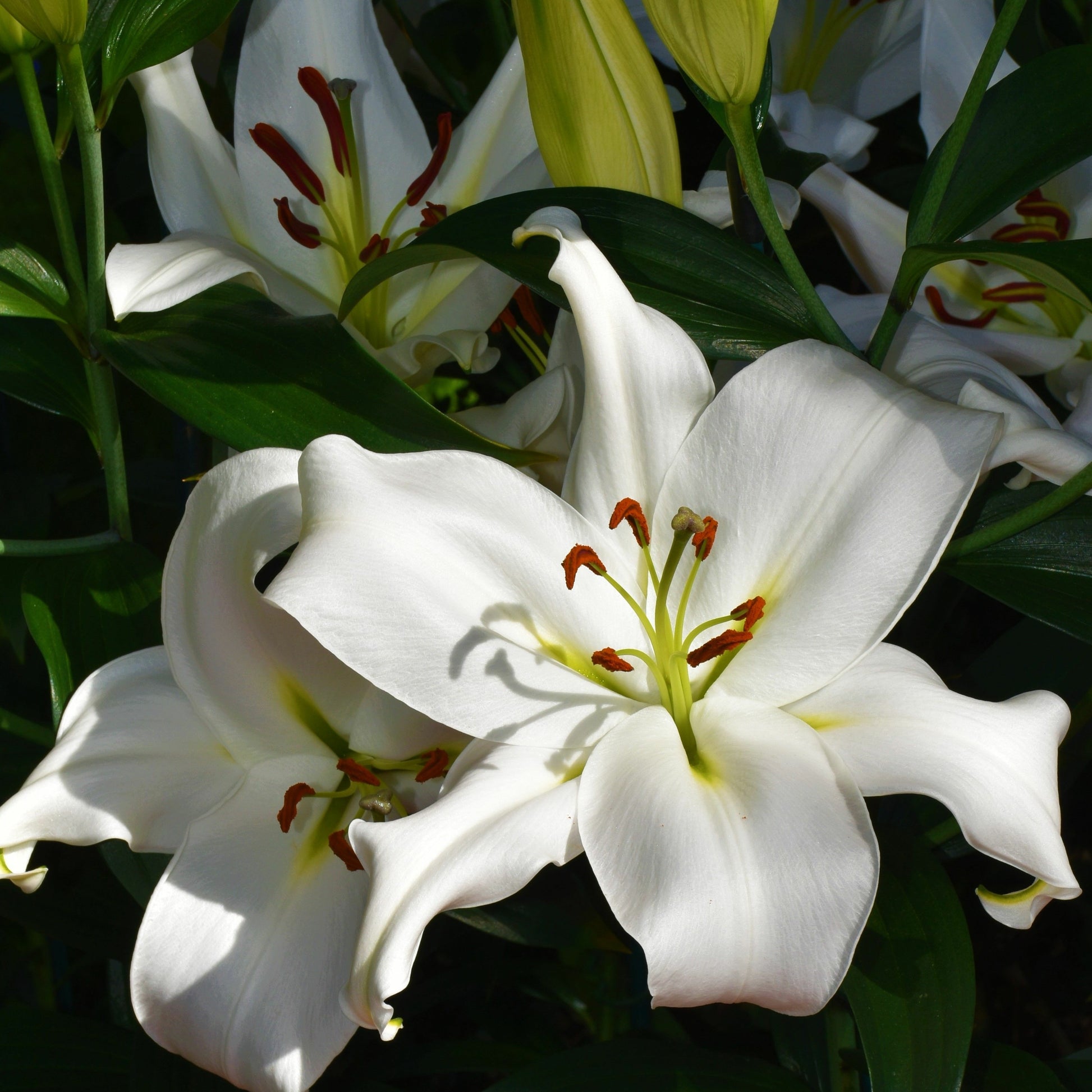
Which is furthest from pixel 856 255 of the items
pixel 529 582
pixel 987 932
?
pixel 987 932

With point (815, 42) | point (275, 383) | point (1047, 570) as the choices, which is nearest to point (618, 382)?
point (275, 383)

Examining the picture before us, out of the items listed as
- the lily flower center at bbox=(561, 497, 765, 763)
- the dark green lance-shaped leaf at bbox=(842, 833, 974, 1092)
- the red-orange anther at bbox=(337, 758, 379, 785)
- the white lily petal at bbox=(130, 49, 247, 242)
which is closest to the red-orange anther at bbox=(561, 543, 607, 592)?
the lily flower center at bbox=(561, 497, 765, 763)

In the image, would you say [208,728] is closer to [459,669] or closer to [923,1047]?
[459,669]

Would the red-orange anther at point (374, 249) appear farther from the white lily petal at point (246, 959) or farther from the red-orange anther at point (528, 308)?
the white lily petal at point (246, 959)

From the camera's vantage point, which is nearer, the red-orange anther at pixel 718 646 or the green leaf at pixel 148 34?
the red-orange anther at pixel 718 646

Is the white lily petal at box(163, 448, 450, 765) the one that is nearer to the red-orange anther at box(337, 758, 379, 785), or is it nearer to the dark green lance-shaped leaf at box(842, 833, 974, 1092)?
the red-orange anther at box(337, 758, 379, 785)

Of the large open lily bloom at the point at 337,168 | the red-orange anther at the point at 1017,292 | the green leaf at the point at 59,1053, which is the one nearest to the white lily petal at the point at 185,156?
the large open lily bloom at the point at 337,168
